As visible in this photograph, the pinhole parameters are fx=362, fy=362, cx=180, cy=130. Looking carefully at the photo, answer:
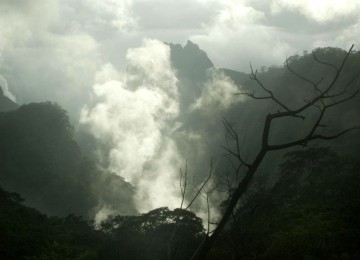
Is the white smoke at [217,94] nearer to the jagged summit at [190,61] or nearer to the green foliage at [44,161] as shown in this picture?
the jagged summit at [190,61]

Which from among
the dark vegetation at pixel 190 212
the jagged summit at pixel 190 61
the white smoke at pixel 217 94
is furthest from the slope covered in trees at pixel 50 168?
the jagged summit at pixel 190 61

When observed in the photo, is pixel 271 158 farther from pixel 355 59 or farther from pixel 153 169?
pixel 153 169

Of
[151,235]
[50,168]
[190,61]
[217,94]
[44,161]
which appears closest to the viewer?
[151,235]

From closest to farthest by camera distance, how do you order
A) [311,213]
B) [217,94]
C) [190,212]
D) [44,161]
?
[311,213] < [190,212] < [44,161] < [217,94]

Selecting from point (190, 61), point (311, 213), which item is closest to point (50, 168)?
point (311, 213)

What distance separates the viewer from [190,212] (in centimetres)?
3180

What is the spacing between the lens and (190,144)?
101625mm

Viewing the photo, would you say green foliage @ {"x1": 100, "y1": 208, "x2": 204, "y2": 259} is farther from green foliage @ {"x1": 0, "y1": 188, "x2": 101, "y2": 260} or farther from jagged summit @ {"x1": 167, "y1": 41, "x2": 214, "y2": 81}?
jagged summit @ {"x1": 167, "y1": 41, "x2": 214, "y2": 81}

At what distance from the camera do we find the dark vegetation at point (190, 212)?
16.6m

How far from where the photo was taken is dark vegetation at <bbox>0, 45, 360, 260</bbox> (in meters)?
16.6

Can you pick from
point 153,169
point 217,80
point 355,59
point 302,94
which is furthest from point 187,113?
point 355,59

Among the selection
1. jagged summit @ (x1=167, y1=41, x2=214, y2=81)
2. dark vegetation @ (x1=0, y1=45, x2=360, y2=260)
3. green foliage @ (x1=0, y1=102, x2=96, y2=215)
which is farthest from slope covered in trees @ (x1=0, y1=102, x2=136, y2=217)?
jagged summit @ (x1=167, y1=41, x2=214, y2=81)

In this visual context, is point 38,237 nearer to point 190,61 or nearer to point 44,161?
point 44,161

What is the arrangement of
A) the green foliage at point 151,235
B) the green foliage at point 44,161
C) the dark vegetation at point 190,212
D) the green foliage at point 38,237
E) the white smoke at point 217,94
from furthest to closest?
1. the white smoke at point 217,94
2. the green foliage at point 44,161
3. the green foliage at point 151,235
4. the green foliage at point 38,237
5. the dark vegetation at point 190,212
